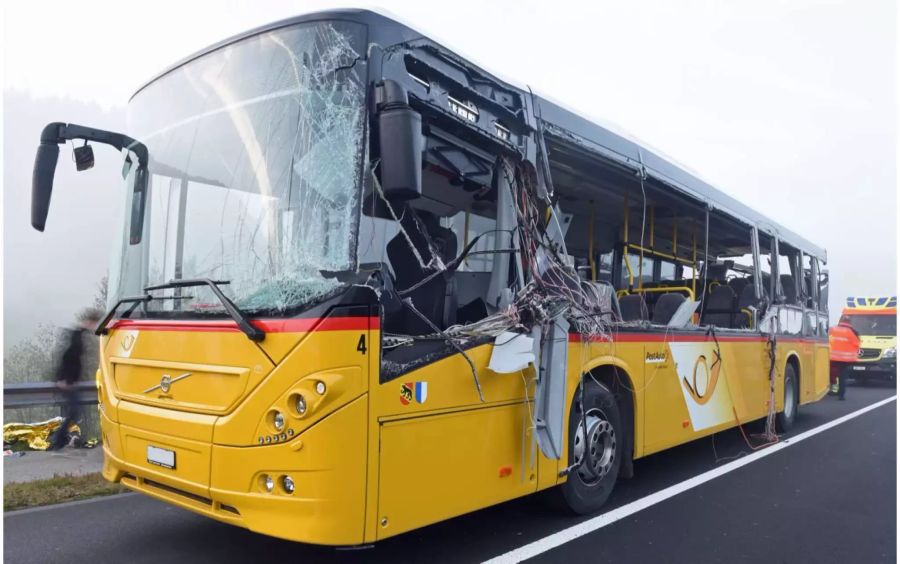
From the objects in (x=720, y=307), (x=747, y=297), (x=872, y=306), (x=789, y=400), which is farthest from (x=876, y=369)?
(x=720, y=307)

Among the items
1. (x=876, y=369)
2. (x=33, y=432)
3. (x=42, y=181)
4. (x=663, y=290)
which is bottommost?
(x=33, y=432)

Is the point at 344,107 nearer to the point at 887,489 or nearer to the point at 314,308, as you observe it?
the point at 314,308

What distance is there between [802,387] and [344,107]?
9.71 metres

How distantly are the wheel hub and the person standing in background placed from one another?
12.3 meters

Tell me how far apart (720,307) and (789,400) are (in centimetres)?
243

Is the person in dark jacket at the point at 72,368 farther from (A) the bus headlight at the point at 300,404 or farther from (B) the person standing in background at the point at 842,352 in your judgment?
(B) the person standing in background at the point at 842,352

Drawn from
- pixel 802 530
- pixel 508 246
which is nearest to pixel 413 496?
pixel 508 246

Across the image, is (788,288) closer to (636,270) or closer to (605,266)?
(636,270)

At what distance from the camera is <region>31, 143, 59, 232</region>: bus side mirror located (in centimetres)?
405

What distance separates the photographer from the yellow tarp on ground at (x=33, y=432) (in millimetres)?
7082

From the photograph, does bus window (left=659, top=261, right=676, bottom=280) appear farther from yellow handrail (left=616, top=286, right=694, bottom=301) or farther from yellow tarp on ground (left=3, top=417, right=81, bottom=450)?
yellow tarp on ground (left=3, top=417, right=81, bottom=450)

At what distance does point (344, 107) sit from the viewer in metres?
3.61

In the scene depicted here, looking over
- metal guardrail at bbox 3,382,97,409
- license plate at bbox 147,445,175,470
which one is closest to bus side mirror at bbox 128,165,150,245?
license plate at bbox 147,445,175,470

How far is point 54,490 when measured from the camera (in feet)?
18.9
